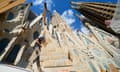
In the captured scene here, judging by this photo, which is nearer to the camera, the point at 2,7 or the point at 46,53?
the point at 2,7

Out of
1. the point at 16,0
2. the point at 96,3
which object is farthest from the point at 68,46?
the point at 96,3

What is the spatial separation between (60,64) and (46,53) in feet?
5.60

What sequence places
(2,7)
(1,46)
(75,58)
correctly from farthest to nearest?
(1,46) → (75,58) → (2,7)

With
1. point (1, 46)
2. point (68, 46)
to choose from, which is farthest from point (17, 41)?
point (68, 46)

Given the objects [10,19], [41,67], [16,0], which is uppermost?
[16,0]

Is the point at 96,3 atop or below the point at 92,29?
atop

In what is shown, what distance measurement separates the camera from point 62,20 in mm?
29938

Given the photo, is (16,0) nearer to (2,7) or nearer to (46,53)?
(2,7)

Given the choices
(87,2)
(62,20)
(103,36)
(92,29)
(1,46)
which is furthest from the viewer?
(87,2)

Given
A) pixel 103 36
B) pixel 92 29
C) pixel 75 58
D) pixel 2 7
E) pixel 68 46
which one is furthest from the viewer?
pixel 92 29

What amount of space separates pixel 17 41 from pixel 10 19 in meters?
5.68

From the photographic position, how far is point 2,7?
13609 mm

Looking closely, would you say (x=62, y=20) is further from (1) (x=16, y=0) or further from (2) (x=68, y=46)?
(1) (x=16, y=0)

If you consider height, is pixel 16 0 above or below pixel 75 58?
above
